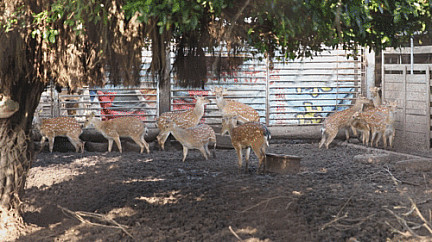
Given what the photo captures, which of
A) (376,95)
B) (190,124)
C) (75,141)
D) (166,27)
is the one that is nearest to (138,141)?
(190,124)

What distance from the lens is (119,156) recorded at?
11312mm

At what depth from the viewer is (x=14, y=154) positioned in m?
6.15

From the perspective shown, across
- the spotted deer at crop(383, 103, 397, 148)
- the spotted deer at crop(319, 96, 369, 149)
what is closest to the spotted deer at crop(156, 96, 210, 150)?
the spotted deer at crop(319, 96, 369, 149)

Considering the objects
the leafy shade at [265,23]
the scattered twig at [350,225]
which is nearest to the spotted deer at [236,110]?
the leafy shade at [265,23]

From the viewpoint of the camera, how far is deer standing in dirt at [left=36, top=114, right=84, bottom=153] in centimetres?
1186

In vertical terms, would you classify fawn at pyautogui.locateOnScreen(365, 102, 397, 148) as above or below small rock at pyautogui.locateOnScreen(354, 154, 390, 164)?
above

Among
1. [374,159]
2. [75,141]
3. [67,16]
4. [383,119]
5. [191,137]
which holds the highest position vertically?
[67,16]

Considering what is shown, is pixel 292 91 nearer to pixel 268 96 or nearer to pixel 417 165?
pixel 268 96

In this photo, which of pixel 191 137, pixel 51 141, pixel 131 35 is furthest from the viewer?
pixel 51 141

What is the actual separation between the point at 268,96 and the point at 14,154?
27.6ft

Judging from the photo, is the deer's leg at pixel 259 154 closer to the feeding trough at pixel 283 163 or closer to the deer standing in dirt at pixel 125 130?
the feeding trough at pixel 283 163

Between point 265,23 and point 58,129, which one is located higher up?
point 265,23

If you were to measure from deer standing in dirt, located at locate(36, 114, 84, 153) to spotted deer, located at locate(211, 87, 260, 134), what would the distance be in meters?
2.93

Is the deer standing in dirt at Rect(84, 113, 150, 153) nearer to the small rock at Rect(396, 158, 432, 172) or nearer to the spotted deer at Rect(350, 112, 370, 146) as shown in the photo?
the spotted deer at Rect(350, 112, 370, 146)
